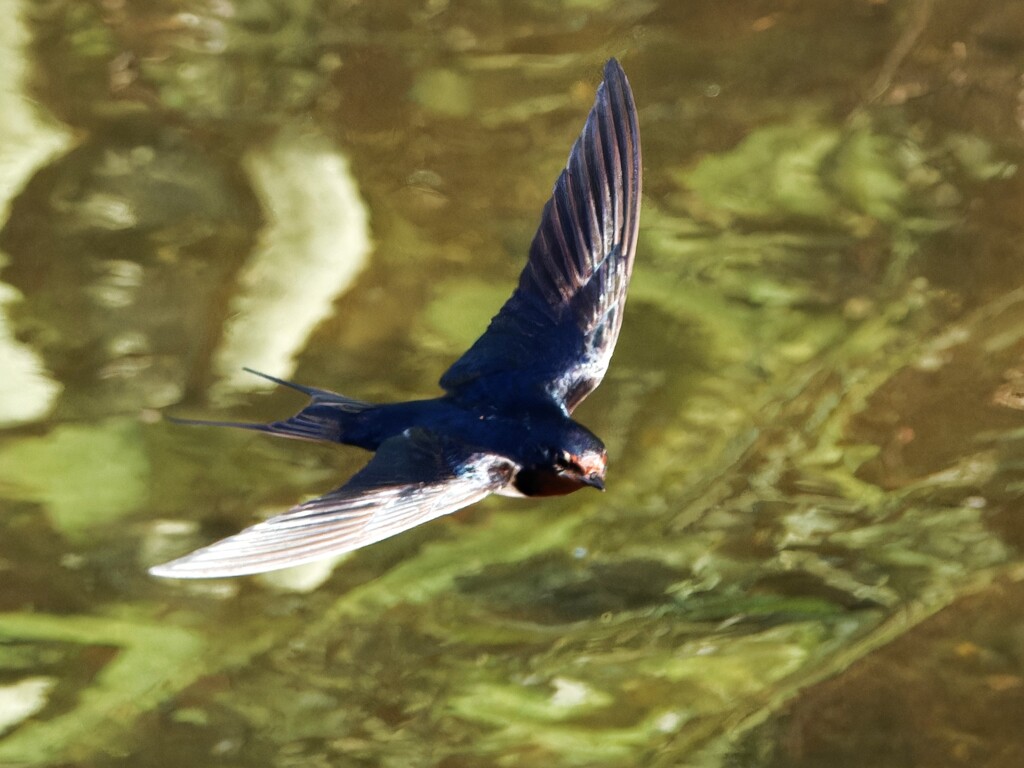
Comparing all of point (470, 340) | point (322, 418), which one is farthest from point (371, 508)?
point (470, 340)

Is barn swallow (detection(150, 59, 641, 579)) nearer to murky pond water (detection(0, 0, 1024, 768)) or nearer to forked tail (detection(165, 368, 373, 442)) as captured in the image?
forked tail (detection(165, 368, 373, 442))

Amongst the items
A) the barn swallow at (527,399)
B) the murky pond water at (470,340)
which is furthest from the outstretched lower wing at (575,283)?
the murky pond water at (470,340)

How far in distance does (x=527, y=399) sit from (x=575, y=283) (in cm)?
18

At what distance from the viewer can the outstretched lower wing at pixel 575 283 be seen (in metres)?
1.62

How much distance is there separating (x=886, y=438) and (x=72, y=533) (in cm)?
133

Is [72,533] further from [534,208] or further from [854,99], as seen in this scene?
[854,99]

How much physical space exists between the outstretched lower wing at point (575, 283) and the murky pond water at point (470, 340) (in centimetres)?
42

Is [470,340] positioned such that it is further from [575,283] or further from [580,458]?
[580,458]

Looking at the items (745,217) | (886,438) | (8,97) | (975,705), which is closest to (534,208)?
(745,217)

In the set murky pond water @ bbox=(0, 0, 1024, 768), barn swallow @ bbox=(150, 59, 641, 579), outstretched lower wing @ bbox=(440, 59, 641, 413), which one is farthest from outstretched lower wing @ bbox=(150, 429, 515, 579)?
murky pond water @ bbox=(0, 0, 1024, 768)

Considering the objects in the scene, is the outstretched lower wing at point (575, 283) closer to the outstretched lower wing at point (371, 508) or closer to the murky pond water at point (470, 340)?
the outstretched lower wing at point (371, 508)

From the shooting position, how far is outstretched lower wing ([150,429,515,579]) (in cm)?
119

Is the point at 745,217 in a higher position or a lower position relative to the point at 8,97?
lower

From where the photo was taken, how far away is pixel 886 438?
7.15 feet
